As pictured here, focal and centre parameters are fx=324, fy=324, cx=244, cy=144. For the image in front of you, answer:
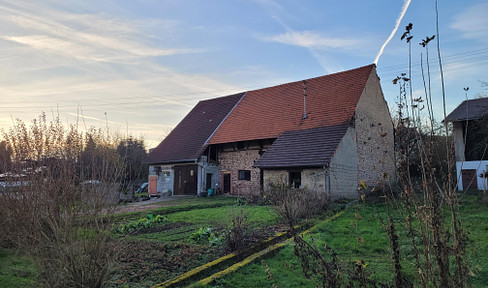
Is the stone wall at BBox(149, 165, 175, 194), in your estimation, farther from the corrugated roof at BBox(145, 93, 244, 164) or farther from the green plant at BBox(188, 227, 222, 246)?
the green plant at BBox(188, 227, 222, 246)

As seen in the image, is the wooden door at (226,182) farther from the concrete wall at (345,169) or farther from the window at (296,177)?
the concrete wall at (345,169)

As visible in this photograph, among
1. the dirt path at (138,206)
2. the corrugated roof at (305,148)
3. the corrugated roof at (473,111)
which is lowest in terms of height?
the dirt path at (138,206)

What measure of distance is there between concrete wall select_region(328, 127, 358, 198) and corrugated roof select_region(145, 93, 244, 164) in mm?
Result: 10135

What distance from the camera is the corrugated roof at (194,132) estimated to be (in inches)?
946

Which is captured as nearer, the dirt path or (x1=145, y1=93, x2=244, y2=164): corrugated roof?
the dirt path

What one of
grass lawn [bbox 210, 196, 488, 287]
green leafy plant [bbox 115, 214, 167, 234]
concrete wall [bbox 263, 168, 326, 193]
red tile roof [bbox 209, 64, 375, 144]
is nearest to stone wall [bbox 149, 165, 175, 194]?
red tile roof [bbox 209, 64, 375, 144]

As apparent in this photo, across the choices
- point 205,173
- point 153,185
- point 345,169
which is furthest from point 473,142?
point 153,185

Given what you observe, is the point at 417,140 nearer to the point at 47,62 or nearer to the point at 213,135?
the point at 47,62

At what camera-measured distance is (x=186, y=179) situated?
23.6m

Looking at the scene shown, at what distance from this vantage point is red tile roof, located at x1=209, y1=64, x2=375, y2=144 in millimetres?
19203

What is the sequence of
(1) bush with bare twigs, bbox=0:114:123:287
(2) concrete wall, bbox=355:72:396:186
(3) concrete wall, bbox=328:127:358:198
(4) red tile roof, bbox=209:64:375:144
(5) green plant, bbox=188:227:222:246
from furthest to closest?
(4) red tile roof, bbox=209:64:375:144 < (2) concrete wall, bbox=355:72:396:186 < (3) concrete wall, bbox=328:127:358:198 < (5) green plant, bbox=188:227:222:246 < (1) bush with bare twigs, bbox=0:114:123:287

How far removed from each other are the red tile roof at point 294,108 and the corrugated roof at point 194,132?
3.76ft

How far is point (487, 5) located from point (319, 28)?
7311 mm

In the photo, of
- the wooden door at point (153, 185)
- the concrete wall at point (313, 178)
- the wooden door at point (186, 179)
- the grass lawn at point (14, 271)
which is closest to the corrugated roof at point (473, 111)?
the concrete wall at point (313, 178)
